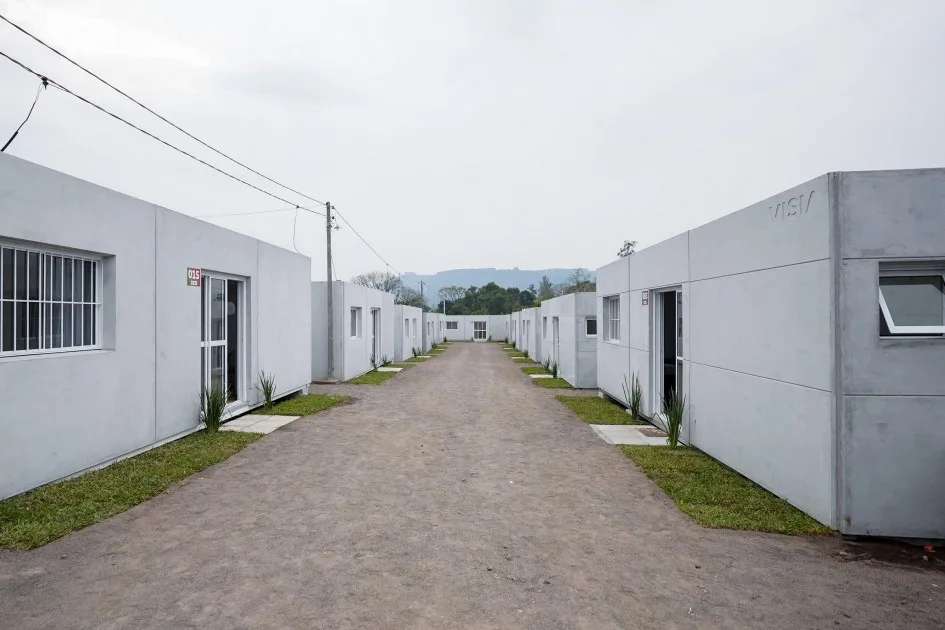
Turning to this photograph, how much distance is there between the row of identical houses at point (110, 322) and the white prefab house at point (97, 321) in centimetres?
1

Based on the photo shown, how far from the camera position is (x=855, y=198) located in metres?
4.22

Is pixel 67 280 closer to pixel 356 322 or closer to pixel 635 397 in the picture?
pixel 635 397

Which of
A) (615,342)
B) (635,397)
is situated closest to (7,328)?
(635,397)

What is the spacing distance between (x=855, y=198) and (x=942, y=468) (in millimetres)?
2105

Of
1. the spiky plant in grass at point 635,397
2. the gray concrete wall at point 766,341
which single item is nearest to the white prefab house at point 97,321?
the gray concrete wall at point 766,341

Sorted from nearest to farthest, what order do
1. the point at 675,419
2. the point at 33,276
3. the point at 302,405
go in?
the point at 33,276, the point at 675,419, the point at 302,405

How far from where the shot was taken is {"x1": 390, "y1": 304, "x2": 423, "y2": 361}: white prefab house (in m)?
24.4

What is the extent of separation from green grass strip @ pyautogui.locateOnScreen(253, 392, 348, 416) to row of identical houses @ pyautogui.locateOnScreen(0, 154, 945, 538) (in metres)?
0.76

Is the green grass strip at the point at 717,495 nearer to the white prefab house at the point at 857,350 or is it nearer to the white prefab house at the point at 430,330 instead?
the white prefab house at the point at 857,350

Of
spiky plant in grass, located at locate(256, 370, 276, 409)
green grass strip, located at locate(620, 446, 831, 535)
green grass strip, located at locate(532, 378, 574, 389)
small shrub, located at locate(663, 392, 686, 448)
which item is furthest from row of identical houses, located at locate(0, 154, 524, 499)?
green grass strip, located at locate(532, 378, 574, 389)

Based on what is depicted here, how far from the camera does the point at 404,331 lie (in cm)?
2511

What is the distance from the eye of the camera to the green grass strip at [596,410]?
9.47m

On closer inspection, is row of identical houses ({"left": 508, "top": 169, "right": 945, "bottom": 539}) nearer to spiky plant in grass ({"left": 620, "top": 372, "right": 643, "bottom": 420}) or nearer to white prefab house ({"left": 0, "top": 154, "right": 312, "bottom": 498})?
spiky plant in grass ({"left": 620, "top": 372, "right": 643, "bottom": 420})

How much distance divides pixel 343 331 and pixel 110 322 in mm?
9275
